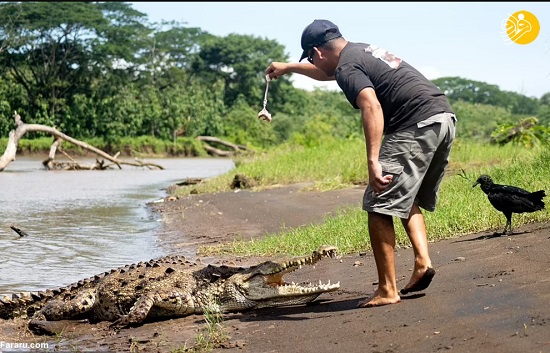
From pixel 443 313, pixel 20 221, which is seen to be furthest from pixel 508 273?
pixel 20 221

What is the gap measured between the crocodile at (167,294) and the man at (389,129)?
537 mm

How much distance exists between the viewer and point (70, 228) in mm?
11867

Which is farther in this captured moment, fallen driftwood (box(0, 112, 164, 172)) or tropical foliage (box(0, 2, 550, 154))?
tropical foliage (box(0, 2, 550, 154))

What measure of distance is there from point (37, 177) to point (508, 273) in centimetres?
2123

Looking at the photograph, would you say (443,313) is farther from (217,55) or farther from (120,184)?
(217,55)

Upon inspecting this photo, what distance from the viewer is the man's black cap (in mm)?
4789

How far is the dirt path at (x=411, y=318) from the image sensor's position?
3854mm

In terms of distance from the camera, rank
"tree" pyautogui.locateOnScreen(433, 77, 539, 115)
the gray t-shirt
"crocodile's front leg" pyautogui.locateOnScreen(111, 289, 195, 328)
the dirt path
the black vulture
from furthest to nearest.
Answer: "tree" pyautogui.locateOnScreen(433, 77, 539, 115) < the black vulture < "crocodile's front leg" pyautogui.locateOnScreen(111, 289, 195, 328) < the gray t-shirt < the dirt path

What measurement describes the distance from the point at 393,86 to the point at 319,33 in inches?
22.7

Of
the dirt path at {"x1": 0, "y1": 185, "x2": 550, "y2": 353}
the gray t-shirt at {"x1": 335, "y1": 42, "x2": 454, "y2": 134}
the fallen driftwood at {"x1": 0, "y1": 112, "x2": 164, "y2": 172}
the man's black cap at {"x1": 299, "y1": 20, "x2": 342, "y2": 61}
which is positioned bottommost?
the fallen driftwood at {"x1": 0, "y1": 112, "x2": 164, "y2": 172}

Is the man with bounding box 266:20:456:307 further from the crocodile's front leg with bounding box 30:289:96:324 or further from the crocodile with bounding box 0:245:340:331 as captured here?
the crocodile's front leg with bounding box 30:289:96:324

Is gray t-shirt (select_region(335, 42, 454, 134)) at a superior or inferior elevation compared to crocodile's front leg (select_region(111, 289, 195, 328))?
superior

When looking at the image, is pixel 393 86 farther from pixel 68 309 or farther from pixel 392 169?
pixel 68 309

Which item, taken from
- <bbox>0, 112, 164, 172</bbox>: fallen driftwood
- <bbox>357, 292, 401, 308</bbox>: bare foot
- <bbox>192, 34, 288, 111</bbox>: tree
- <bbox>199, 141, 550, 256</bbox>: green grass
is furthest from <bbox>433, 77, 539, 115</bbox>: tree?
<bbox>357, 292, 401, 308</bbox>: bare foot
